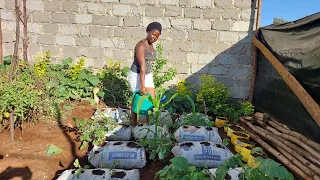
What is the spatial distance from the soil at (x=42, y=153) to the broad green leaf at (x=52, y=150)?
42mm

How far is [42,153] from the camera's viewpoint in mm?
3051

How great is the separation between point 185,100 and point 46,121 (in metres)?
2.49

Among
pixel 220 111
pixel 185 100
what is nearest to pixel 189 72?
pixel 185 100

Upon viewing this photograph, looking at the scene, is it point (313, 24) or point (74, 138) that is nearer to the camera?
point (313, 24)

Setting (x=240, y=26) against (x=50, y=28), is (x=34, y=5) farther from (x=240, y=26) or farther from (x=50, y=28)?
(x=240, y=26)

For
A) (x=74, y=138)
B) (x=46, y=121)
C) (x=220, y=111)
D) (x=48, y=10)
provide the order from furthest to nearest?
(x=48, y=10) → (x=220, y=111) → (x=46, y=121) → (x=74, y=138)

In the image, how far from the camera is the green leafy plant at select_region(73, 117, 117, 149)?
325 cm

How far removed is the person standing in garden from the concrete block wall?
1585 mm

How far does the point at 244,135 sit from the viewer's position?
3602 mm

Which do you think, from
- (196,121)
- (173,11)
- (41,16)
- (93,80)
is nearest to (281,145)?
(196,121)

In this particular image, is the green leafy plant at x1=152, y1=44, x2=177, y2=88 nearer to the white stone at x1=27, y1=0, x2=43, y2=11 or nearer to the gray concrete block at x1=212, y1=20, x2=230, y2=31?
the gray concrete block at x1=212, y1=20, x2=230, y2=31

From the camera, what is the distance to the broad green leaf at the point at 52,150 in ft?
9.99

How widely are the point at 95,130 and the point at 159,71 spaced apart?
2.21 m

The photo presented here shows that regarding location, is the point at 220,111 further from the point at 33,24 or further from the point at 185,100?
the point at 33,24
